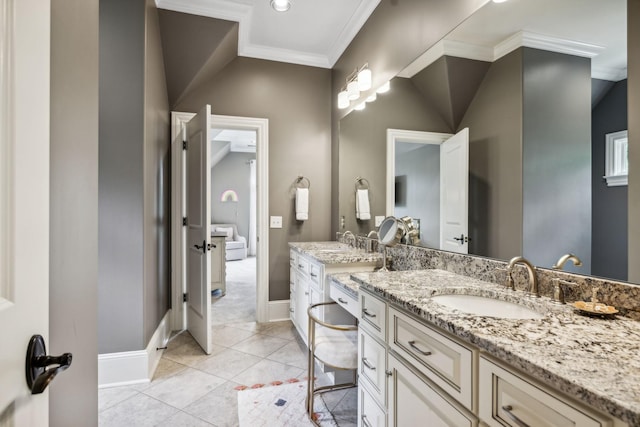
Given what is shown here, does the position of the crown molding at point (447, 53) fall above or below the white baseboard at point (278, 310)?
above

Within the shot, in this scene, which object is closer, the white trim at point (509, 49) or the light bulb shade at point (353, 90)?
the white trim at point (509, 49)

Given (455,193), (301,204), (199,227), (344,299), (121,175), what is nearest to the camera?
(455,193)

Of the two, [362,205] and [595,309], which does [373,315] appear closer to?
[595,309]

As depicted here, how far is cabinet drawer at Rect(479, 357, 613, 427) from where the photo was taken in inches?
23.4

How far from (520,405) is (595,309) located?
1.44 feet

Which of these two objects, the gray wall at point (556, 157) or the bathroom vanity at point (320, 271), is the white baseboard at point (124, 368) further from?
the gray wall at point (556, 157)

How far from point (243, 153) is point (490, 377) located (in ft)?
29.0

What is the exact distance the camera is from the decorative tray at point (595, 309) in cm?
90

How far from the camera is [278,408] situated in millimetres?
1915

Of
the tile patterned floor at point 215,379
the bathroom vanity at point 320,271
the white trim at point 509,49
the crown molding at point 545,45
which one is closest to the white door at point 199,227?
the tile patterned floor at point 215,379

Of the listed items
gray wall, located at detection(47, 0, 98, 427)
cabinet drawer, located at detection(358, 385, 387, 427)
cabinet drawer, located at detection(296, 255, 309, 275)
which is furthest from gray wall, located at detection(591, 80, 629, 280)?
cabinet drawer, located at detection(296, 255, 309, 275)

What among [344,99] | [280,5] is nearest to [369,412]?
[344,99]

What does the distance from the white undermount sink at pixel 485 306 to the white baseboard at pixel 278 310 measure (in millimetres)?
2370

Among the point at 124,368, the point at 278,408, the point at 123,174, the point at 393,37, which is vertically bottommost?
the point at 278,408
